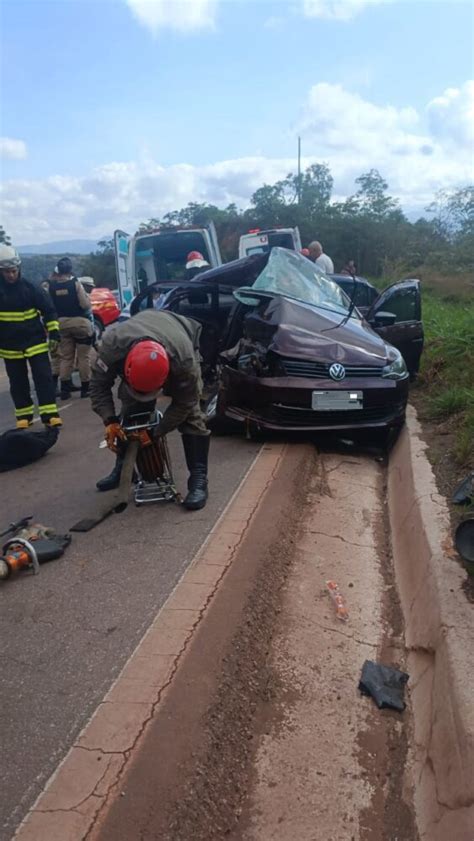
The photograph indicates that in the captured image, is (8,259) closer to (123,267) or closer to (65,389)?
(65,389)

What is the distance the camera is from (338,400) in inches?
195

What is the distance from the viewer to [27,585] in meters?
3.19

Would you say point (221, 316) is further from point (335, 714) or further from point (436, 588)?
point (335, 714)

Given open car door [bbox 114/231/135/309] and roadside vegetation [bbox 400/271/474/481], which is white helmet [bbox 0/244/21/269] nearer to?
roadside vegetation [bbox 400/271/474/481]

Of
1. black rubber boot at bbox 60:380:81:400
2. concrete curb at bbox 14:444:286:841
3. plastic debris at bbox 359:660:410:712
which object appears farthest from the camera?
black rubber boot at bbox 60:380:81:400

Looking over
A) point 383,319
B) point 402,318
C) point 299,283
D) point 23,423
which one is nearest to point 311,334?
point 299,283

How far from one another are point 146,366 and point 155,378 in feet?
0.31

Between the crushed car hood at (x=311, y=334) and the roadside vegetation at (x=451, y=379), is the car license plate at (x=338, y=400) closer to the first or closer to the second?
the crushed car hood at (x=311, y=334)

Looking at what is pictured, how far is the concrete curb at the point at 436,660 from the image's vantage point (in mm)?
1842

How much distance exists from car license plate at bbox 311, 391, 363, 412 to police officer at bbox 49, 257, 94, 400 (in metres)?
4.23

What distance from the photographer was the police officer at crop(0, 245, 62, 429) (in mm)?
5648

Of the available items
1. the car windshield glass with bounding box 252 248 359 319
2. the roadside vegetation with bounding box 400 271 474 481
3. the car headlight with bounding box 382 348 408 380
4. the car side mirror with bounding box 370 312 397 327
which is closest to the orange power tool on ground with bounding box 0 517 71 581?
the roadside vegetation with bounding box 400 271 474 481

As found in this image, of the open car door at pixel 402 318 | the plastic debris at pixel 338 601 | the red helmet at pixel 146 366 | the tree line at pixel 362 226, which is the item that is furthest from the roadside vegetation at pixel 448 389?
the tree line at pixel 362 226

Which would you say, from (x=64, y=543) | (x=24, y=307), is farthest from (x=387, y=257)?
(x=64, y=543)
